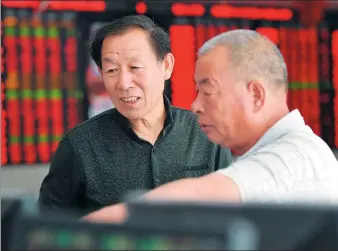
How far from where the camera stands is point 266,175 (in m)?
0.90

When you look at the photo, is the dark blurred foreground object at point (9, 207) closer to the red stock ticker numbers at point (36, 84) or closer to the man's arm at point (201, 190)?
the man's arm at point (201, 190)

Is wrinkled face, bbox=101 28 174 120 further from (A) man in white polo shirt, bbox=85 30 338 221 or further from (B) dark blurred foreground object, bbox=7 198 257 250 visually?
(B) dark blurred foreground object, bbox=7 198 257 250

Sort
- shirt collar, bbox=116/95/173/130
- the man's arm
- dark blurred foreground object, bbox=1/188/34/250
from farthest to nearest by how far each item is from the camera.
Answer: shirt collar, bbox=116/95/173/130 → the man's arm → dark blurred foreground object, bbox=1/188/34/250

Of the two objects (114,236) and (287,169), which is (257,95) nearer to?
(287,169)

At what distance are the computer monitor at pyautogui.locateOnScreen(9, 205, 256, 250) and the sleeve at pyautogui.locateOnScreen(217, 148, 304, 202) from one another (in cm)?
26

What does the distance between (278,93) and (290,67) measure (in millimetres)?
3829

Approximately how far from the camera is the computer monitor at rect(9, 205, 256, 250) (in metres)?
0.57

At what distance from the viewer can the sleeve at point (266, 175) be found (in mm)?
876

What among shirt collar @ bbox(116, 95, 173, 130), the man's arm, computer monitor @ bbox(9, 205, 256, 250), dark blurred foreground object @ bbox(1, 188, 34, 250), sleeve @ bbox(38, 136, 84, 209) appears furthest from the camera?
shirt collar @ bbox(116, 95, 173, 130)

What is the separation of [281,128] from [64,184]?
Result: 81 cm

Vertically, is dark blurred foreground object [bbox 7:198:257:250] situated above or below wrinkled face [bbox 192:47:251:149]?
below

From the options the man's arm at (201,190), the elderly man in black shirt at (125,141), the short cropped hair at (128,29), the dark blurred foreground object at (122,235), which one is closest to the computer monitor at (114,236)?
the dark blurred foreground object at (122,235)

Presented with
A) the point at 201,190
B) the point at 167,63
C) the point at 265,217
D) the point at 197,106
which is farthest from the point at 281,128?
the point at 167,63

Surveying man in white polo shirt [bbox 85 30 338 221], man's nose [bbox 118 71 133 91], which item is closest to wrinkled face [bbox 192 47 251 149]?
man in white polo shirt [bbox 85 30 338 221]
